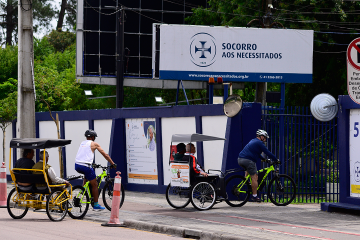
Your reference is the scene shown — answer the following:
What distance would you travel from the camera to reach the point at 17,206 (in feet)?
40.4

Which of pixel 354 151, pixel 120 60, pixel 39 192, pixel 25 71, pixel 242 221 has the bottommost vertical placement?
pixel 242 221

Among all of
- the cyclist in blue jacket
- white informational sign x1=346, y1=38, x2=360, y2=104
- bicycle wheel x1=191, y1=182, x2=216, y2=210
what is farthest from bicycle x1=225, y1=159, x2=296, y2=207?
white informational sign x1=346, y1=38, x2=360, y2=104

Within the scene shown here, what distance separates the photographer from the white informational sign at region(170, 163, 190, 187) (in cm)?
1318

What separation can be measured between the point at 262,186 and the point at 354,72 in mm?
5608

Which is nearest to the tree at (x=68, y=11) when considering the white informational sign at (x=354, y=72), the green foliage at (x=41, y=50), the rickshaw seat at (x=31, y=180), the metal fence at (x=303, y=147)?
the green foliage at (x=41, y=50)

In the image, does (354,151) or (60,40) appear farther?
(60,40)

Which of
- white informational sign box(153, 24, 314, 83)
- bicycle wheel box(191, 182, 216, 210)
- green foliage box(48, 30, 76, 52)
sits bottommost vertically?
bicycle wheel box(191, 182, 216, 210)

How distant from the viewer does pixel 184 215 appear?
12500 millimetres

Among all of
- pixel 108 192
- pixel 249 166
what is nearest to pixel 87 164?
pixel 108 192

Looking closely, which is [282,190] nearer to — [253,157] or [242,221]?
[253,157]

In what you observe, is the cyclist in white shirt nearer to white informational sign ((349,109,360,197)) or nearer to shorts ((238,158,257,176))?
shorts ((238,158,257,176))

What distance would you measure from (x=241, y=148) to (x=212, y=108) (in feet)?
4.88

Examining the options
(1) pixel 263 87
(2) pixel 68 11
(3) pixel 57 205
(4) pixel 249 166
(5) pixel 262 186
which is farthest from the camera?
(2) pixel 68 11

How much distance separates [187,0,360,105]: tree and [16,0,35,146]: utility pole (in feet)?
37.4
